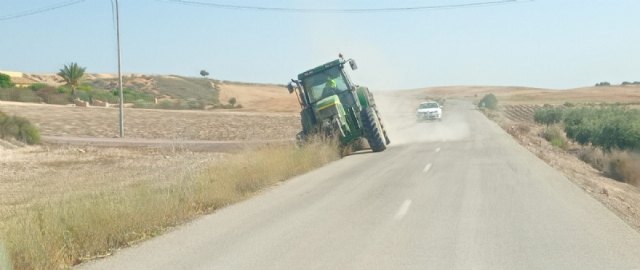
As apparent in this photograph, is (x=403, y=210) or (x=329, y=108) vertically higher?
(x=329, y=108)

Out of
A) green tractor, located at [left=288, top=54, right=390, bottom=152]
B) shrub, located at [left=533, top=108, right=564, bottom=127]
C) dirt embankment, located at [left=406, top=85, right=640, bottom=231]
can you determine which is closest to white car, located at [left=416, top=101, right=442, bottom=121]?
dirt embankment, located at [left=406, top=85, right=640, bottom=231]

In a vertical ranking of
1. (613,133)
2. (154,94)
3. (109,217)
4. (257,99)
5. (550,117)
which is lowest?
(550,117)

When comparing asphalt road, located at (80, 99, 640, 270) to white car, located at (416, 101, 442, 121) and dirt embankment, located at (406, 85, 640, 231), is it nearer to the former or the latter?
dirt embankment, located at (406, 85, 640, 231)

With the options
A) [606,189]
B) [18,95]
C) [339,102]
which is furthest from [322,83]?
[18,95]

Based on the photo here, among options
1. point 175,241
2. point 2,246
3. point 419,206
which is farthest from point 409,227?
point 2,246

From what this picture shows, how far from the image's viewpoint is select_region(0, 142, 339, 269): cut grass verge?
28.5ft

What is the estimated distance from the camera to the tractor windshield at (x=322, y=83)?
1041 inches

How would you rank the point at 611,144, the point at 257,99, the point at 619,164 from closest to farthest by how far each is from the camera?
the point at 619,164, the point at 611,144, the point at 257,99

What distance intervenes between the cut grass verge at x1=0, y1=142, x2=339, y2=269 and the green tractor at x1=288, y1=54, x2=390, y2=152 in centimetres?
830

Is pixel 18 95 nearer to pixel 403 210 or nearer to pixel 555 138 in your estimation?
pixel 555 138

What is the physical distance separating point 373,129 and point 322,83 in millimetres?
2479

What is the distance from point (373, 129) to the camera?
2656 cm

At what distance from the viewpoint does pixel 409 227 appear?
10.6m

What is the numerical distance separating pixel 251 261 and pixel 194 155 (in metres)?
22.5
